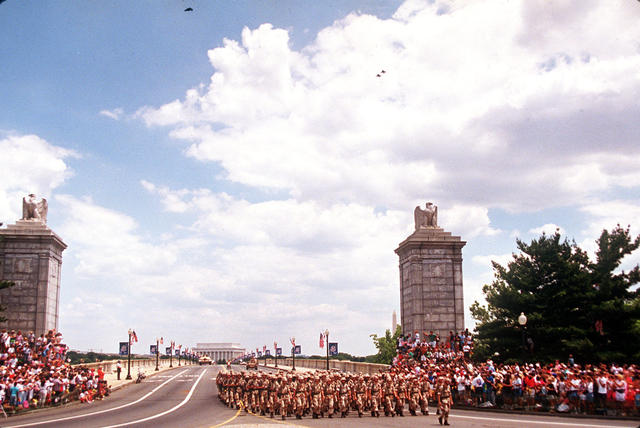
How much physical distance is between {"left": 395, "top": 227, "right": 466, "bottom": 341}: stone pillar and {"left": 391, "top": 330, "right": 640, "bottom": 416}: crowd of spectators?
483 centimetres

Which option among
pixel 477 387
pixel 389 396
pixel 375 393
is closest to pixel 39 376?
pixel 375 393

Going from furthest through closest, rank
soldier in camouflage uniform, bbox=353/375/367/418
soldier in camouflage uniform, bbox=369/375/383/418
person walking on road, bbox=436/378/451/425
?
soldier in camouflage uniform, bbox=353/375/367/418
soldier in camouflage uniform, bbox=369/375/383/418
person walking on road, bbox=436/378/451/425

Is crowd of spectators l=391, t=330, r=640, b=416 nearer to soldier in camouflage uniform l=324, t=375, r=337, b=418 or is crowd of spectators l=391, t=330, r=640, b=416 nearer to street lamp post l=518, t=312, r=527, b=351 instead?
street lamp post l=518, t=312, r=527, b=351

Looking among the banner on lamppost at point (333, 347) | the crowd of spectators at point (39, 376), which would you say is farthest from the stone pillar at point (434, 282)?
the crowd of spectators at point (39, 376)

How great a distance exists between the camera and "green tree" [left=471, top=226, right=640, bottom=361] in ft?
95.7

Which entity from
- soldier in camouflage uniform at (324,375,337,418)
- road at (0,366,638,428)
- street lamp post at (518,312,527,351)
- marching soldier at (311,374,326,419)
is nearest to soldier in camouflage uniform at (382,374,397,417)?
road at (0,366,638,428)

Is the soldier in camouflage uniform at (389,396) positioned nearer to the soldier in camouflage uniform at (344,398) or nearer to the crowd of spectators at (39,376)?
the soldier in camouflage uniform at (344,398)

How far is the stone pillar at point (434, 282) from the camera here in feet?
124

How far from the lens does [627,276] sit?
31234mm

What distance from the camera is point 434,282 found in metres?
38.2

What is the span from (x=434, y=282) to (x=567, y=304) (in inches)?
348

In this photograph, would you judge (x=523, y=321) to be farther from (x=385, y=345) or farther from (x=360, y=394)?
(x=385, y=345)

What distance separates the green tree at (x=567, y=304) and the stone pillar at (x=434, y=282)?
3985 mm

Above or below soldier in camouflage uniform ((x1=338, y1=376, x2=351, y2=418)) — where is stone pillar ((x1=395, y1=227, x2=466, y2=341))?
above
